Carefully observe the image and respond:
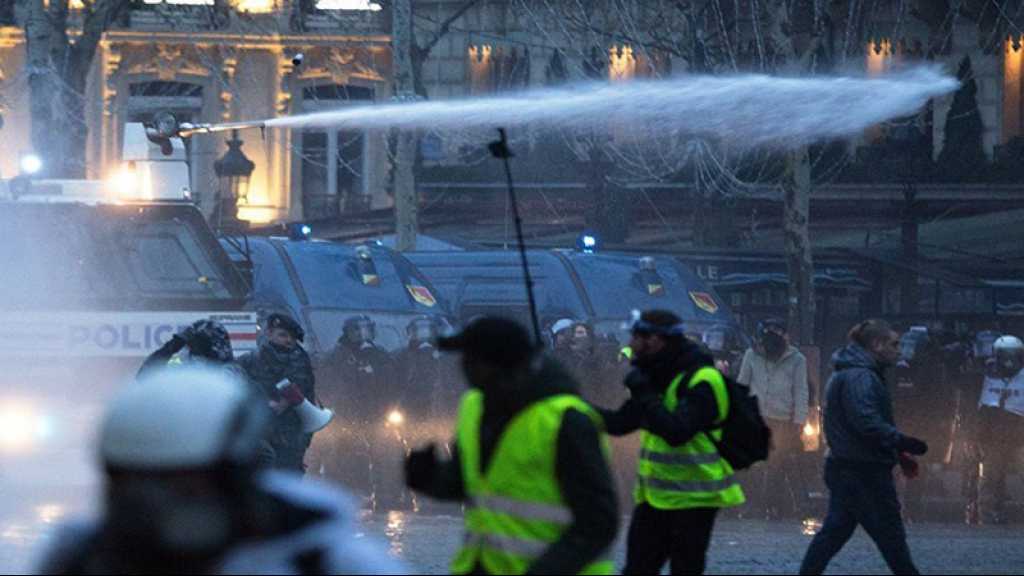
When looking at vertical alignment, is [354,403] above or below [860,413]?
below

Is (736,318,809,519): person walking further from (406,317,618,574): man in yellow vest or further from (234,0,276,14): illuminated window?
(234,0,276,14): illuminated window

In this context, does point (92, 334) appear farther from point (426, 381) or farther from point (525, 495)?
point (525, 495)

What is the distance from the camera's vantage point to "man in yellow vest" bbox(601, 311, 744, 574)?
858 cm

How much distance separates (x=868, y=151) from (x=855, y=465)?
29.9 m

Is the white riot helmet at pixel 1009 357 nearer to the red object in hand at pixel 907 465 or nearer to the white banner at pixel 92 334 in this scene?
the white banner at pixel 92 334

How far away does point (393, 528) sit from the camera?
15.9 metres

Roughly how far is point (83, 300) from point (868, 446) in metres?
7.21

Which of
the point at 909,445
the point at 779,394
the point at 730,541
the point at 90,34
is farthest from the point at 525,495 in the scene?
the point at 90,34

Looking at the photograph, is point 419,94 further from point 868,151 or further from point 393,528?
point 393,528

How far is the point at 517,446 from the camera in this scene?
6008 millimetres

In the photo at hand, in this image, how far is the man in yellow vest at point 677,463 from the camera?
8.58m

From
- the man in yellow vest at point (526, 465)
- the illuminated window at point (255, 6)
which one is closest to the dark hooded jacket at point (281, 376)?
the man in yellow vest at point (526, 465)

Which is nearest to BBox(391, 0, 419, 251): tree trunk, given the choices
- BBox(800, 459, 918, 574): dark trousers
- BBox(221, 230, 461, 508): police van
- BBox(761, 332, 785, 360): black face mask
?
BBox(221, 230, 461, 508): police van

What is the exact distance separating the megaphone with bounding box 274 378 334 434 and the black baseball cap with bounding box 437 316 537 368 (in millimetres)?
6871
